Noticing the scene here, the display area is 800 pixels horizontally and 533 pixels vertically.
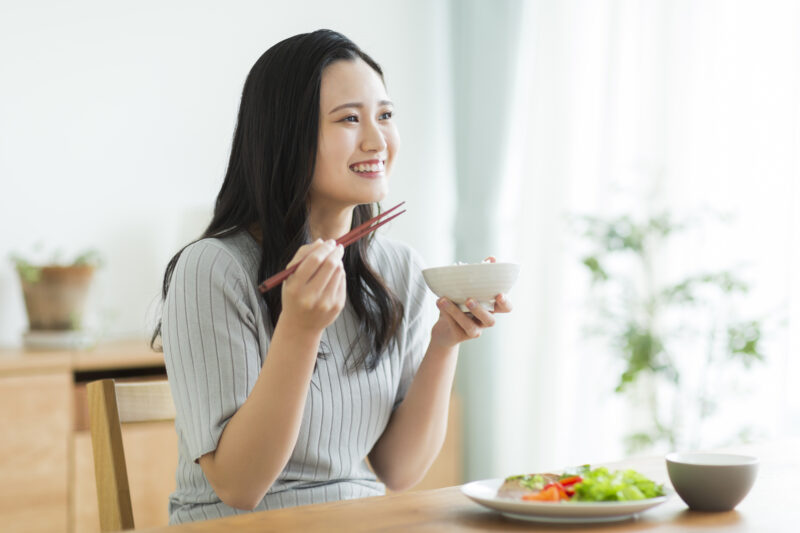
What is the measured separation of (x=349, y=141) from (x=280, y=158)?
115mm

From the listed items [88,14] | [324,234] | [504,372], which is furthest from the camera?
[504,372]

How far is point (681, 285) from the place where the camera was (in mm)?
2406

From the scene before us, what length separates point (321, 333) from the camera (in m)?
1.21

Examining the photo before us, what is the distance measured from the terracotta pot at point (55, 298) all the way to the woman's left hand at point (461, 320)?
1.62 meters

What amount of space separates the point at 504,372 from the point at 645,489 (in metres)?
2.25

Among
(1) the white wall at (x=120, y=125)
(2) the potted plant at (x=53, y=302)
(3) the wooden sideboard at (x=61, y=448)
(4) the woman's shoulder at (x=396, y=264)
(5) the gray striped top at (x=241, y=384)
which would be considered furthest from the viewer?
(1) the white wall at (x=120, y=125)

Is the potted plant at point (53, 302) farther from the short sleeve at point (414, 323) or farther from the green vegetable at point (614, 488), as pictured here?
the green vegetable at point (614, 488)

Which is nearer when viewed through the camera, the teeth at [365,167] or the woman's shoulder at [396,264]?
the teeth at [365,167]

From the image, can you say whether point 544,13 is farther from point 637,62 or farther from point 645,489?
point 645,489

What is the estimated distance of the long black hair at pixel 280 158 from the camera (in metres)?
1.42

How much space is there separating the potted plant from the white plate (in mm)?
1997

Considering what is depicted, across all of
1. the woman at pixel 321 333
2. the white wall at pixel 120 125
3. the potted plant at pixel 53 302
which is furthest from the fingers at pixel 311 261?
the white wall at pixel 120 125

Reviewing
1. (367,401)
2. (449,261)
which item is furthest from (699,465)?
(449,261)

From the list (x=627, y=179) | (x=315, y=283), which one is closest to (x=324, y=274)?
(x=315, y=283)
